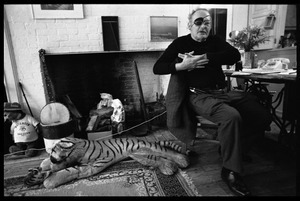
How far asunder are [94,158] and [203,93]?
1215 mm

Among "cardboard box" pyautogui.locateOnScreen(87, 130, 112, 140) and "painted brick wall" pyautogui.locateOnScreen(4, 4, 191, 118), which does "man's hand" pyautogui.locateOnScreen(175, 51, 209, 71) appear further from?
"painted brick wall" pyautogui.locateOnScreen(4, 4, 191, 118)

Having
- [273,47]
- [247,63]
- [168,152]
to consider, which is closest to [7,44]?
[168,152]

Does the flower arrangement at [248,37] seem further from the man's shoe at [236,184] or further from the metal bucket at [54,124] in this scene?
the metal bucket at [54,124]

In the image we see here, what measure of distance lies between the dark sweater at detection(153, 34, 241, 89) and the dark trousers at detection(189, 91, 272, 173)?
0.13m

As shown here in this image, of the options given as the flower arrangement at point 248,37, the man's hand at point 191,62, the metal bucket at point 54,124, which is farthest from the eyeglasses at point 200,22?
the metal bucket at point 54,124

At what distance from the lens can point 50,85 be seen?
2.58 metres

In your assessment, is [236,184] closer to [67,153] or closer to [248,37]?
[67,153]

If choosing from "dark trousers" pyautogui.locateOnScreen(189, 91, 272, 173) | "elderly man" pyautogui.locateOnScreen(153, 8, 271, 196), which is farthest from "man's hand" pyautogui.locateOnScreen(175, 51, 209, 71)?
"dark trousers" pyautogui.locateOnScreen(189, 91, 272, 173)

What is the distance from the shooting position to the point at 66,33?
2684 millimetres

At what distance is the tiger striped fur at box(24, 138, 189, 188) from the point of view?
5.30 feet

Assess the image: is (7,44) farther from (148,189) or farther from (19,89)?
(148,189)

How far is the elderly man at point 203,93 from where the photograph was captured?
1.52 m

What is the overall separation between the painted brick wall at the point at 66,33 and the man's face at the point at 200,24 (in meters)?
1.36

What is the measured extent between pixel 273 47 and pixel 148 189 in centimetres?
270
